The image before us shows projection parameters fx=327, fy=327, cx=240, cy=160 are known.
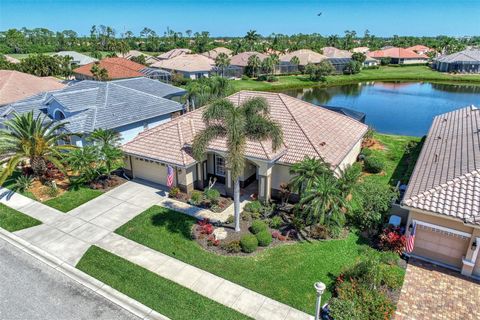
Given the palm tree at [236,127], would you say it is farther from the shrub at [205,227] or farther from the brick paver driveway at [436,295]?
the brick paver driveway at [436,295]

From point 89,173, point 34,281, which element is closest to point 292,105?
point 89,173

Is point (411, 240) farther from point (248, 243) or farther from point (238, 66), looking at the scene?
point (238, 66)

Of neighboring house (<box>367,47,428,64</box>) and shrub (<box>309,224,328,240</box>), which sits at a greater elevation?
neighboring house (<box>367,47,428,64</box>)

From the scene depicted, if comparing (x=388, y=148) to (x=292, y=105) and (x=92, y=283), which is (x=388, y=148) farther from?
(x=92, y=283)

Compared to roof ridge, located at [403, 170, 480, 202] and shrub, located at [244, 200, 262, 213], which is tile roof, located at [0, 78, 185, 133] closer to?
shrub, located at [244, 200, 262, 213]

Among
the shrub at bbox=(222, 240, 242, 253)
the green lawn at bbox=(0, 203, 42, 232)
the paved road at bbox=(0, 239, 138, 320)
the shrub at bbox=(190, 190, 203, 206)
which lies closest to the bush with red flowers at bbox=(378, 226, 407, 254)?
the shrub at bbox=(222, 240, 242, 253)

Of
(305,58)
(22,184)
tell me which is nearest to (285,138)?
(22,184)
